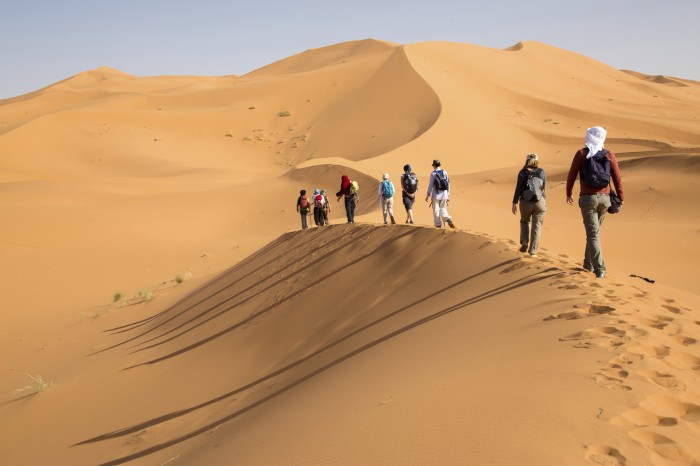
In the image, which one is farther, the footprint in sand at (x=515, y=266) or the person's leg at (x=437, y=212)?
the person's leg at (x=437, y=212)

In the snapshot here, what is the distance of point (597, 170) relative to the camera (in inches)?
272

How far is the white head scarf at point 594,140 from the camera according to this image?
6.84 m

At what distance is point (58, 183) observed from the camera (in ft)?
111

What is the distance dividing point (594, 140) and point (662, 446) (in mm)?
4416

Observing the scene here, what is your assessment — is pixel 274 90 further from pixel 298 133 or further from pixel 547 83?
pixel 547 83

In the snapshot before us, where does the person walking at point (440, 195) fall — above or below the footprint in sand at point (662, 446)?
above

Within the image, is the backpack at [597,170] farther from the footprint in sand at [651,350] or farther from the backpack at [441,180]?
the backpack at [441,180]

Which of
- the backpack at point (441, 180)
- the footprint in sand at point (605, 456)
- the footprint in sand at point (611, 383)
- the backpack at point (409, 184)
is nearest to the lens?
the footprint in sand at point (605, 456)

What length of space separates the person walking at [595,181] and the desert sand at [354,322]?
0.48m

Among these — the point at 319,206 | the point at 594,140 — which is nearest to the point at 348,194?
the point at 319,206

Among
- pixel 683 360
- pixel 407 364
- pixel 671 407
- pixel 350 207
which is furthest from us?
pixel 350 207

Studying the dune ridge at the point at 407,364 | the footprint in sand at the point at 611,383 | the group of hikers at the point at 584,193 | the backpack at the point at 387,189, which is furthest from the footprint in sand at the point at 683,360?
the backpack at the point at 387,189

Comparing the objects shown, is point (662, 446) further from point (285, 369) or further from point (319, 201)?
point (319, 201)

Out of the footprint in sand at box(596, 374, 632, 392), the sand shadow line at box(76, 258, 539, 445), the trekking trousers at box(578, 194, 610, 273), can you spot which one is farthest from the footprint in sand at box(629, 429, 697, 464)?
the sand shadow line at box(76, 258, 539, 445)
